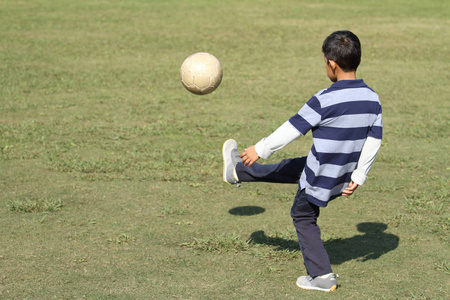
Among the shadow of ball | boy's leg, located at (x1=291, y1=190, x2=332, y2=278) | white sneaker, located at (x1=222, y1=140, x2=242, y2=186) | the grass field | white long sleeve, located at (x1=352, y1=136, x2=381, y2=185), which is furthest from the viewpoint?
the shadow of ball

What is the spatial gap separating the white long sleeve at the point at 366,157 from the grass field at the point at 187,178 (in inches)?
34.3

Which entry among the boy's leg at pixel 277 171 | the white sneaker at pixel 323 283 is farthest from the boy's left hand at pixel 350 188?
the white sneaker at pixel 323 283

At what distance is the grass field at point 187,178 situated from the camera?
4.71m

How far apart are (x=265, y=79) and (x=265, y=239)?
8.34m

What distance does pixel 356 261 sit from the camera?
505 cm

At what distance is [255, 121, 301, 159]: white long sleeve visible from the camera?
4.23 m

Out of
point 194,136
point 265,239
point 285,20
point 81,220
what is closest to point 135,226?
point 81,220

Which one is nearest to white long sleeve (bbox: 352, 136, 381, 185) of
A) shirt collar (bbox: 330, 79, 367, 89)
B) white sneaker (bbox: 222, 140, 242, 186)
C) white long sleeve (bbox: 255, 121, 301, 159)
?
shirt collar (bbox: 330, 79, 367, 89)

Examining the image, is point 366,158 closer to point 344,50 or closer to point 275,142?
point 275,142

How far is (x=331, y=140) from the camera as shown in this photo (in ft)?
14.0

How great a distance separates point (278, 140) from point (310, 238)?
82 centimetres

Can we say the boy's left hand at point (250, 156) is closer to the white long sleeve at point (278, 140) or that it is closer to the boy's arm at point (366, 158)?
the white long sleeve at point (278, 140)

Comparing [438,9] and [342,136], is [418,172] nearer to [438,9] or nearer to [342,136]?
[342,136]

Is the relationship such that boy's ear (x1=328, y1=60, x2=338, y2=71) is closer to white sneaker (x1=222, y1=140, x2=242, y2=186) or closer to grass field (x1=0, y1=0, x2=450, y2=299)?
white sneaker (x1=222, y1=140, x2=242, y2=186)
